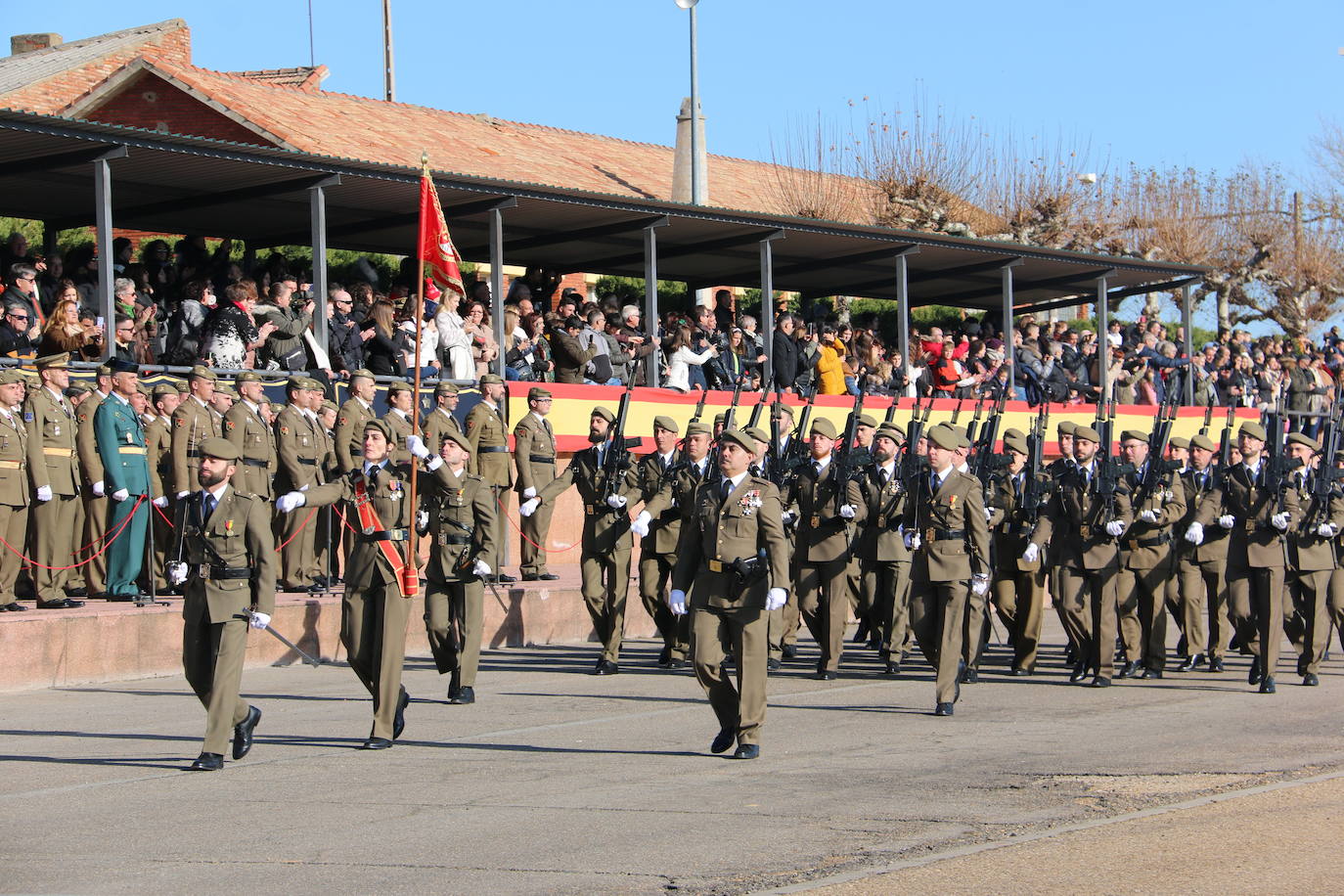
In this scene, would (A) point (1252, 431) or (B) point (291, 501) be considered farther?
(A) point (1252, 431)

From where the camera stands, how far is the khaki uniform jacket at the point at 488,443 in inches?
651

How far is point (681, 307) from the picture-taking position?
3075cm

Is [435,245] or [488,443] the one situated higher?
[435,245]

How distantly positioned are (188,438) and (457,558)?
11.4 feet

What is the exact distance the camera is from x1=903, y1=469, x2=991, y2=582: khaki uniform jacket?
1216 cm

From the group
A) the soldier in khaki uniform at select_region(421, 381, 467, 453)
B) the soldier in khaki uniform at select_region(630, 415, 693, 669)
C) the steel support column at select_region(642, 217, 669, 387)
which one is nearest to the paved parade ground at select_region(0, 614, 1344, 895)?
the soldier in khaki uniform at select_region(630, 415, 693, 669)

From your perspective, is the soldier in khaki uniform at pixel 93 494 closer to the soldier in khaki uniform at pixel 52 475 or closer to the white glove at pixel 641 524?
the soldier in khaki uniform at pixel 52 475

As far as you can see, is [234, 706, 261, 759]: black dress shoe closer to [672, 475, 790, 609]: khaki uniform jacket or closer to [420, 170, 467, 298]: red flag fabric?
[672, 475, 790, 609]: khaki uniform jacket

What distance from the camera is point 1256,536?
539 inches

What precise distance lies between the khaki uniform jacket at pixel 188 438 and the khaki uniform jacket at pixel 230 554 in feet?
14.7

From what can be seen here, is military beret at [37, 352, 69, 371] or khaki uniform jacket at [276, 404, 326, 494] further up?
military beret at [37, 352, 69, 371]

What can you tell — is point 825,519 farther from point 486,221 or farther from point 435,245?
point 486,221

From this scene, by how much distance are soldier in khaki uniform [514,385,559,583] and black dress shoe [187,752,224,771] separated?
23.7 ft

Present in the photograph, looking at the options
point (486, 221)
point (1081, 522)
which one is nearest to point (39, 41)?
point (486, 221)
